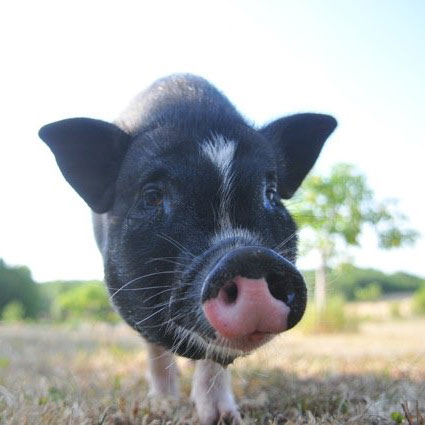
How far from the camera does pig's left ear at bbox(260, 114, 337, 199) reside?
11.2 ft

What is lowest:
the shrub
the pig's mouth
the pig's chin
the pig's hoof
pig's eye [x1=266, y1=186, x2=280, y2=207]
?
the shrub

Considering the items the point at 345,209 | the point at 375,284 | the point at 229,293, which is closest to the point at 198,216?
the point at 229,293

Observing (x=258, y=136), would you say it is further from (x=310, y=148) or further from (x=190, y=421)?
(x=190, y=421)

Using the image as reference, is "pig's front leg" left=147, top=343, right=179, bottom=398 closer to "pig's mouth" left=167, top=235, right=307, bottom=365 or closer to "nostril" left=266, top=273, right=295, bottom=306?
"pig's mouth" left=167, top=235, right=307, bottom=365

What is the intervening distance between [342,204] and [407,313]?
316 inches

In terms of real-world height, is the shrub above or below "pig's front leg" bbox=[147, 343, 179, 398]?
below

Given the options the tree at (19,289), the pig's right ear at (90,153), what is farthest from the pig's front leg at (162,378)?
the tree at (19,289)

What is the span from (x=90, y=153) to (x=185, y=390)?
1.89m

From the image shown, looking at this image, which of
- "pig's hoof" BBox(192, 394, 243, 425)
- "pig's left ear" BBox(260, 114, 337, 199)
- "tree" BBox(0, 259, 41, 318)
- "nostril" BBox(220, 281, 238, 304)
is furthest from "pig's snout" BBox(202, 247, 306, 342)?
"tree" BBox(0, 259, 41, 318)

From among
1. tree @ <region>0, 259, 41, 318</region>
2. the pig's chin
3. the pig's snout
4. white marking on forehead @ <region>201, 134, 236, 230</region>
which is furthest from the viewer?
tree @ <region>0, 259, 41, 318</region>

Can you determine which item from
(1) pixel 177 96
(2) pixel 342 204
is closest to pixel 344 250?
(2) pixel 342 204

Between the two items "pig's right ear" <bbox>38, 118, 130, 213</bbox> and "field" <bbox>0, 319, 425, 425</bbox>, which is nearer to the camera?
"field" <bbox>0, 319, 425, 425</bbox>

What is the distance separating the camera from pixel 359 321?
43.1ft

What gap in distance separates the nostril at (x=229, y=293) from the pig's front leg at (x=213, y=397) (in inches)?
35.9
